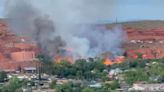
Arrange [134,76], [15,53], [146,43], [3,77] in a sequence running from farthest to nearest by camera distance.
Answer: [146,43] → [15,53] → [3,77] → [134,76]

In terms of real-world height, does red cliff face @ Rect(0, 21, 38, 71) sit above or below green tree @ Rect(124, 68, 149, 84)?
above

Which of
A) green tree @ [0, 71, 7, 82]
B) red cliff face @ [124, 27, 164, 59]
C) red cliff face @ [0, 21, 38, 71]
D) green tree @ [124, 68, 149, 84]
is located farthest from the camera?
red cliff face @ [124, 27, 164, 59]

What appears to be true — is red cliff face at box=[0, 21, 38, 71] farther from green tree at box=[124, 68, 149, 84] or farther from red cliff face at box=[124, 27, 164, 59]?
green tree at box=[124, 68, 149, 84]

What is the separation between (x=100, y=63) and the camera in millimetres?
45625

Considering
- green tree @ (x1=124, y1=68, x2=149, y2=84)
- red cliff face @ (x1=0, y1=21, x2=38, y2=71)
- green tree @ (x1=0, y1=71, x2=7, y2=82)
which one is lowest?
green tree @ (x1=124, y1=68, x2=149, y2=84)

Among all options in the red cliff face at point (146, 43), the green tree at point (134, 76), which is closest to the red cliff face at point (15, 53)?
the red cliff face at point (146, 43)

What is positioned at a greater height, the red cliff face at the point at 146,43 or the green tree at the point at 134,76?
the red cliff face at the point at 146,43

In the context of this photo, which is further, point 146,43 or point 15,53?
point 146,43

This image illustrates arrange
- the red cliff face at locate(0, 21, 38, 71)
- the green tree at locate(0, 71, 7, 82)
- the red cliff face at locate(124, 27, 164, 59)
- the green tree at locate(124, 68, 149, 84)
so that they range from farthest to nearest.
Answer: the red cliff face at locate(124, 27, 164, 59) < the red cliff face at locate(0, 21, 38, 71) < the green tree at locate(0, 71, 7, 82) < the green tree at locate(124, 68, 149, 84)

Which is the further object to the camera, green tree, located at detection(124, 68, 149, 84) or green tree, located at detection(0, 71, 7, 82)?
green tree, located at detection(0, 71, 7, 82)

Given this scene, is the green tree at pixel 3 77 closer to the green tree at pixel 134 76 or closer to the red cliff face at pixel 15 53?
the red cliff face at pixel 15 53

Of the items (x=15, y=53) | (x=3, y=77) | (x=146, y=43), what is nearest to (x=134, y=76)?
(x=3, y=77)

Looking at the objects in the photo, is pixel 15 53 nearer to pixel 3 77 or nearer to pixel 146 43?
pixel 3 77

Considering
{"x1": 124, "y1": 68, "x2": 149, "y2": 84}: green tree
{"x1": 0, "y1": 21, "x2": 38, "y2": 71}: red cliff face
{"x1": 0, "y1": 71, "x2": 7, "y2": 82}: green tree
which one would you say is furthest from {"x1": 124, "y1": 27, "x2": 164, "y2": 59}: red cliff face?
{"x1": 0, "y1": 71, "x2": 7, "y2": 82}: green tree
